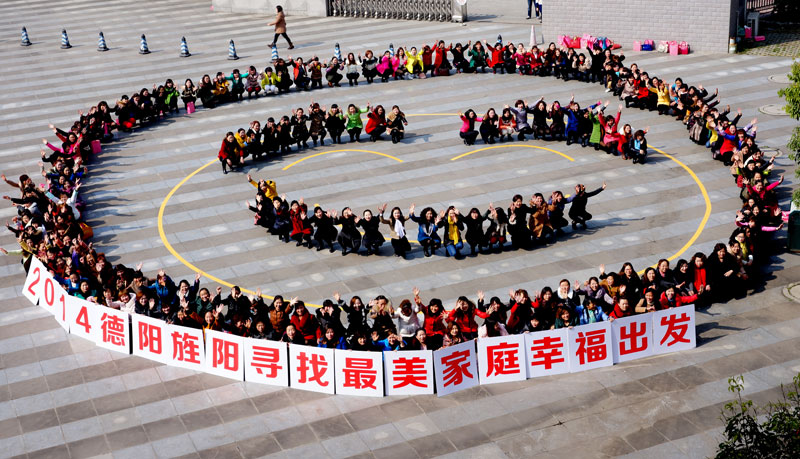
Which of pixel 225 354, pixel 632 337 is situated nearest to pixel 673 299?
pixel 632 337

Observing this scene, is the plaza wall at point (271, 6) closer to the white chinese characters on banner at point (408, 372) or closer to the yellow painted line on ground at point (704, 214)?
the yellow painted line on ground at point (704, 214)

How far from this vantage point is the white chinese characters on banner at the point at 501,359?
72.7ft

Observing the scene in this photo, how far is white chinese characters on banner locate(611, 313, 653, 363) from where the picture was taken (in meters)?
22.7

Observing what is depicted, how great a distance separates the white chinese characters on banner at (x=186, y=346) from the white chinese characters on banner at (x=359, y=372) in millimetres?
3400

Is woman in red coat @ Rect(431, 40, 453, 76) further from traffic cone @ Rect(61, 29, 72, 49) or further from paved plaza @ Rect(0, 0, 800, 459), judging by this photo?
traffic cone @ Rect(61, 29, 72, 49)

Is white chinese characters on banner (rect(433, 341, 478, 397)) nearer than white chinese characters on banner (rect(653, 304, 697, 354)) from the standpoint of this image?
Yes

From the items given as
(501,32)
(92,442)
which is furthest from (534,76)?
(92,442)

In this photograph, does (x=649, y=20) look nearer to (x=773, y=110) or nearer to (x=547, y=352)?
(x=773, y=110)

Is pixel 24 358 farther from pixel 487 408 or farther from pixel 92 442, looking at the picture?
pixel 487 408

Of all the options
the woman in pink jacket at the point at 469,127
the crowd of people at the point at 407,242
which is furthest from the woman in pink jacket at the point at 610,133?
the woman in pink jacket at the point at 469,127

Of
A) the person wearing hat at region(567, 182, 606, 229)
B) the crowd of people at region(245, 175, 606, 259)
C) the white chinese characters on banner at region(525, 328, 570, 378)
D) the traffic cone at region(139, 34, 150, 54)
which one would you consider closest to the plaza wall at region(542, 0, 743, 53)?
the person wearing hat at region(567, 182, 606, 229)

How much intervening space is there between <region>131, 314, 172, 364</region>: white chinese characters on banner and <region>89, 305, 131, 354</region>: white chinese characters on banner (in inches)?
9.2

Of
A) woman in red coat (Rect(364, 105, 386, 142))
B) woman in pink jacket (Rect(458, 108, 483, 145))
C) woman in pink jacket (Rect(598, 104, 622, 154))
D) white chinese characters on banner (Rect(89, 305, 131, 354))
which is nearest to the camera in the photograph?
white chinese characters on banner (Rect(89, 305, 131, 354))

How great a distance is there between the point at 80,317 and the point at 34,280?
290cm
